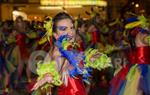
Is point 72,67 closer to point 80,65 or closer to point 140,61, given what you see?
point 80,65

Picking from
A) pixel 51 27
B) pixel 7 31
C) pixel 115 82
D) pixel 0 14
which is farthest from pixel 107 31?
pixel 0 14

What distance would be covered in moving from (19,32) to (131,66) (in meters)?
5.59

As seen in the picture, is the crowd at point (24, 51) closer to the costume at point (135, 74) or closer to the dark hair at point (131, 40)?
the dark hair at point (131, 40)

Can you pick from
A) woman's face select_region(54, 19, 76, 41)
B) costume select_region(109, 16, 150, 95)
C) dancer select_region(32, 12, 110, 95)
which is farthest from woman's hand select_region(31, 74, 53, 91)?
costume select_region(109, 16, 150, 95)

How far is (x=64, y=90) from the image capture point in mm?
4570

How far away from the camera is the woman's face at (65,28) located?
4.67 m

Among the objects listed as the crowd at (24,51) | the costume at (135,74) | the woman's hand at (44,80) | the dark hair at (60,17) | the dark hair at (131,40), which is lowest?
the crowd at (24,51)

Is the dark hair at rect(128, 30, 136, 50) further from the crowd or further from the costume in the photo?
the crowd

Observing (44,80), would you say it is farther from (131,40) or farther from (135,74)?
(131,40)

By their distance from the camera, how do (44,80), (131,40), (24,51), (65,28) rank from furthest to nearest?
(24,51) < (131,40) < (65,28) < (44,80)

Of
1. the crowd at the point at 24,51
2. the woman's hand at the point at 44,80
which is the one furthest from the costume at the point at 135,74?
the crowd at the point at 24,51

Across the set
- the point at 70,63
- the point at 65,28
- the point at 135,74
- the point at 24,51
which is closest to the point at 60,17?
the point at 65,28

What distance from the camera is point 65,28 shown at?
15.4 ft

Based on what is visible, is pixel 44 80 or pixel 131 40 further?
pixel 131 40
